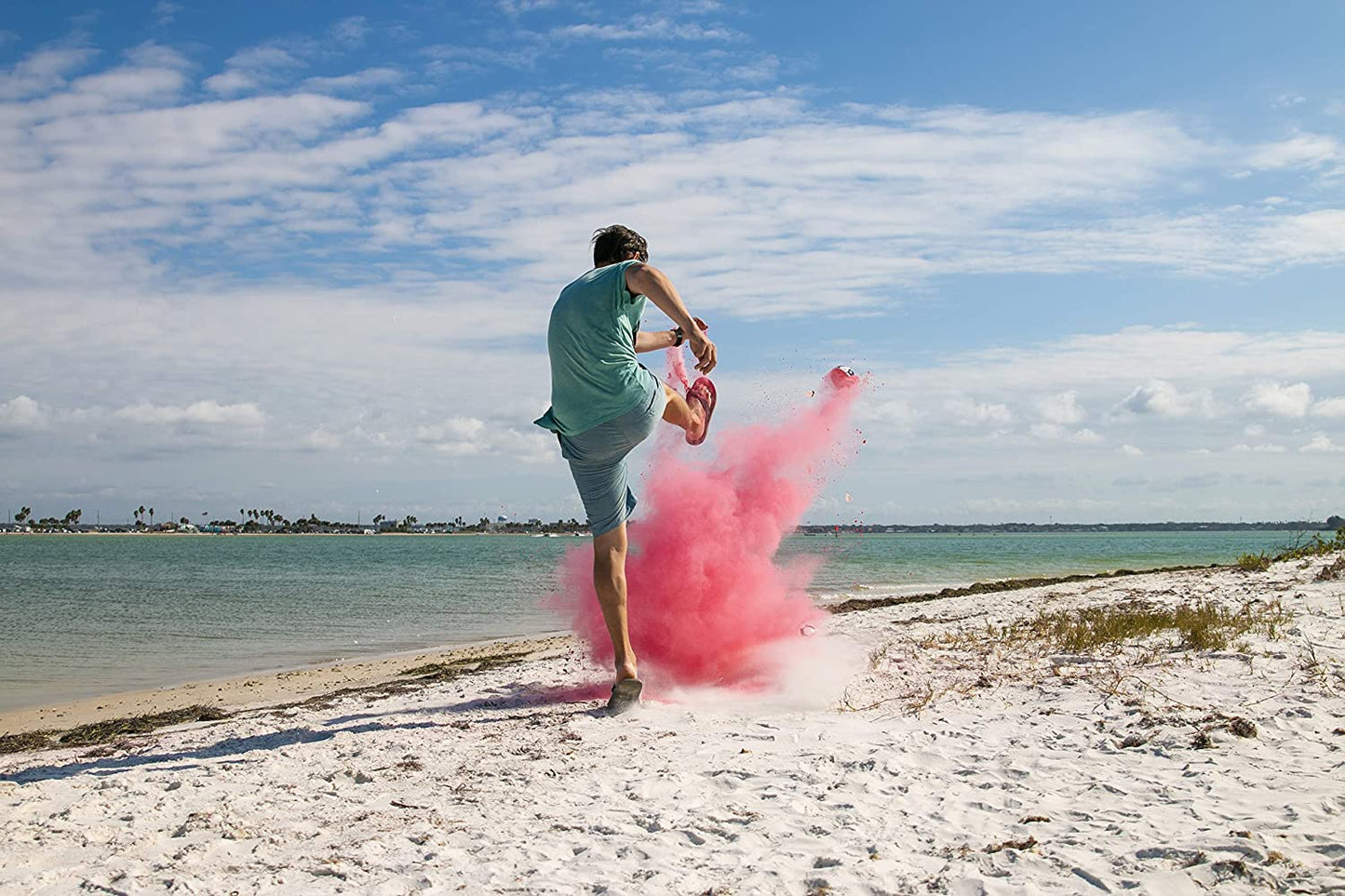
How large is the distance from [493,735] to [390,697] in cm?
206

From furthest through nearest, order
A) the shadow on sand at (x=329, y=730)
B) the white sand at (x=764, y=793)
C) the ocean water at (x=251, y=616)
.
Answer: the ocean water at (x=251, y=616), the shadow on sand at (x=329, y=730), the white sand at (x=764, y=793)

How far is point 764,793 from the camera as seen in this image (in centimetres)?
321

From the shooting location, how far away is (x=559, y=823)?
119 inches

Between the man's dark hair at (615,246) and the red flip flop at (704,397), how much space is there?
820mm

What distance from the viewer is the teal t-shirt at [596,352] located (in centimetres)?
454

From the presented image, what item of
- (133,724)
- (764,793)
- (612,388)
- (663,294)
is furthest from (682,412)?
(133,724)

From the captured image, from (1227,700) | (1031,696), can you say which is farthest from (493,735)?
(1227,700)

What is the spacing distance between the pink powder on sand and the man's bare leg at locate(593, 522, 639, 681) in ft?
1.98

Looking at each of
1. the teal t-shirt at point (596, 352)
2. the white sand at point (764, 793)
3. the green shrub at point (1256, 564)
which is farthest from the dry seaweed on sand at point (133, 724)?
the green shrub at point (1256, 564)

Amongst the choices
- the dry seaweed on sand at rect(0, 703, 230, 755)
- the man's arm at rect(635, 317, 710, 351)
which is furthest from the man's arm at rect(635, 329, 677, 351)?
the dry seaweed on sand at rect(0, 703, 230, 755)

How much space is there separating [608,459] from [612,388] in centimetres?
45

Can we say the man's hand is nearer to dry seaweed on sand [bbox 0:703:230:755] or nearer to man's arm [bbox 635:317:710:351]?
man's arm [bbox 635:317:710:351]

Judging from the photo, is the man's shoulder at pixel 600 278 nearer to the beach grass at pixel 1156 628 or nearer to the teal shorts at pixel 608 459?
the teal shorts at pixel 608 459

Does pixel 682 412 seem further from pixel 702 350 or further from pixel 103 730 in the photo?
pixel 103 730
